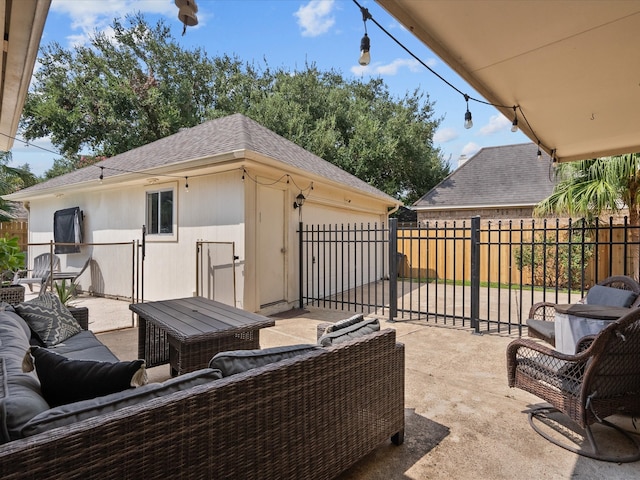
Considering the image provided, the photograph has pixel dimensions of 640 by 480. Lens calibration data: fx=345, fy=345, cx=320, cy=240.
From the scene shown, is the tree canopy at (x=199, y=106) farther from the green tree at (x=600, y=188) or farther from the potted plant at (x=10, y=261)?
A: the potted plant at (x=10, y=261)

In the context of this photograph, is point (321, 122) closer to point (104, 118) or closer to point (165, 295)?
point (104, 118)

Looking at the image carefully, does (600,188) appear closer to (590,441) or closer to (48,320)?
(590,441)

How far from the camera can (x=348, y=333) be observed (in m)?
2.28

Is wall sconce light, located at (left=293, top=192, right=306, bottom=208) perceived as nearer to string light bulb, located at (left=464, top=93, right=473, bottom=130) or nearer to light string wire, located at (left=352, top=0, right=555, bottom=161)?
string light bulb, located at (left=464, top=93, right=473, bottom=130)

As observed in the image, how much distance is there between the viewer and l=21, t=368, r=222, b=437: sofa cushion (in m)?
1.16

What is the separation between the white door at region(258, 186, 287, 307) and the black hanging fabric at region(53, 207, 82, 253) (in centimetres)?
584

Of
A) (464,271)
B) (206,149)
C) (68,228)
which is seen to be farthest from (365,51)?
(68,228)

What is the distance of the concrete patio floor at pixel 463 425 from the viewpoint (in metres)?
2.17

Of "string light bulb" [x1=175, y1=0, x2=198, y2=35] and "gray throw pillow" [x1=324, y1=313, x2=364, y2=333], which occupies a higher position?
"string light bulb" [x1=175, y1=0, x2=198, y2=35]

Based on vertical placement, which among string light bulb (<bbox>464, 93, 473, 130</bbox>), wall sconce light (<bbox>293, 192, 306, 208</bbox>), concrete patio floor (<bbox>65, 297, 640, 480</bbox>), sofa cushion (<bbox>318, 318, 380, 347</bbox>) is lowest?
concrete patio floor (<bbox>65, 297, 640, 480</bbox>)

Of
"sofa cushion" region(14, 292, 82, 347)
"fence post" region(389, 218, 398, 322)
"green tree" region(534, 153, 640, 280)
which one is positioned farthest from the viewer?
"green tree" region(534, 153, 640, 280)

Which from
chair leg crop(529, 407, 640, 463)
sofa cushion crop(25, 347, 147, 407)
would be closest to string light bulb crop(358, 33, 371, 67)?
sofa cushion crop(25, 347, 147, 407)

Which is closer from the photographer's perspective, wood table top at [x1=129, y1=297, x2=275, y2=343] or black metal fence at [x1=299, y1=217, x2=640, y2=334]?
wood table top at [x1=129, y1=297, x2=275, y2=343]

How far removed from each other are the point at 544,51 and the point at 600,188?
5.76m
